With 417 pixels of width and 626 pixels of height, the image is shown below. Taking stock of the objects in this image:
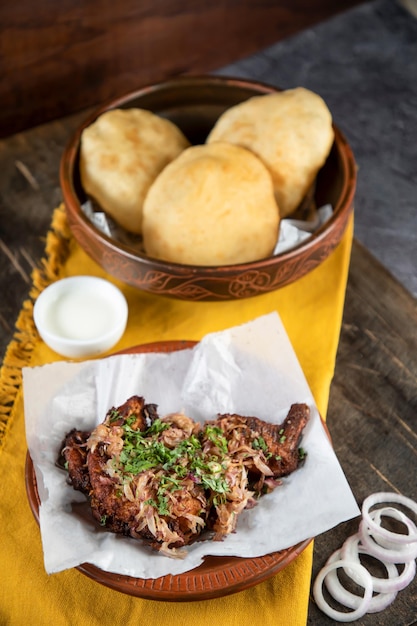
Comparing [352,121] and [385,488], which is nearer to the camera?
[385,488]

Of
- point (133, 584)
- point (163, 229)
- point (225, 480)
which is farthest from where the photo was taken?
point (163, 229)

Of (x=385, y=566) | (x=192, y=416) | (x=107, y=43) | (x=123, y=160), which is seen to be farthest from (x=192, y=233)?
(x=107, y=43)

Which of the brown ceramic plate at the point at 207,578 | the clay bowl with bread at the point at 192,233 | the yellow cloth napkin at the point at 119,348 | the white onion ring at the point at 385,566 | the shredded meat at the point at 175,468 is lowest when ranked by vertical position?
the white onion ring at the point at 385,566

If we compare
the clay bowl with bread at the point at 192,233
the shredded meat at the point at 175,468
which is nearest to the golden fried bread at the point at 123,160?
the clay bowl with bread at the point at 192,233

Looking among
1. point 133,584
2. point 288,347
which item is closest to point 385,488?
point 288,347

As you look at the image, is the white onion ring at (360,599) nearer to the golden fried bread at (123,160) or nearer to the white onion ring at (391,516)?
the white onion ring at (391,516)

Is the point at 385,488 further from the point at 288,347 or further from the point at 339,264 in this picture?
the point at 339,264

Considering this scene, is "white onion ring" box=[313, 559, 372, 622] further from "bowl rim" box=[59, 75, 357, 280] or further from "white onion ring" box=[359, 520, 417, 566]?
"bowl rim" box=[59, 75, 357, 280]

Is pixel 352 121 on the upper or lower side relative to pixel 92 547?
lower
